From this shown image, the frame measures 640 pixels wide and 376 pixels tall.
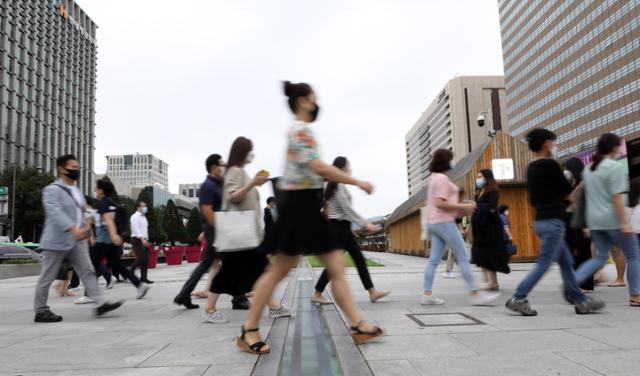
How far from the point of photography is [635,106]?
5912 cm

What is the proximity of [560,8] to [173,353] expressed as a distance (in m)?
88.8

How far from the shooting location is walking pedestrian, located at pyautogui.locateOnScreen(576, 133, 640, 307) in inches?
181

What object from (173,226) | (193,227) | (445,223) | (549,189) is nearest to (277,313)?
(445,223)

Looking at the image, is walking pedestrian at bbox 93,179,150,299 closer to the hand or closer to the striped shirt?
the striped shirt

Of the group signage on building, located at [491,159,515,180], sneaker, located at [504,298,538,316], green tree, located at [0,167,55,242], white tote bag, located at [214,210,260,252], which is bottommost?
sneaker, located at [504,298,538,316]

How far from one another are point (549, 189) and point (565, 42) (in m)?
83.0

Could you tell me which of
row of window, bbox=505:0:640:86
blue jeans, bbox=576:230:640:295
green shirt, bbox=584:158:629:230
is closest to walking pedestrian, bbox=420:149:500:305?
blue jeans, bbox=576:230:640:295

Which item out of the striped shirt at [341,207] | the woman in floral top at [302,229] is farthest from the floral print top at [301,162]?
the striped shirt at [341,207]

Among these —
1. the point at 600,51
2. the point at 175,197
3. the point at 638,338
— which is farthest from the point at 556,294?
the point at 175,197

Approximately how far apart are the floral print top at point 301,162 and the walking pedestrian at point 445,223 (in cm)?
244

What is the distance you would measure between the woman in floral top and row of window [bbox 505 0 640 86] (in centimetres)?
7126

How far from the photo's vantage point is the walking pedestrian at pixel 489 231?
623 cm

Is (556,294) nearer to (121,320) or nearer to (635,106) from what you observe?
(121,320)

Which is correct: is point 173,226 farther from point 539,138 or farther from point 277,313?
point 539,138
